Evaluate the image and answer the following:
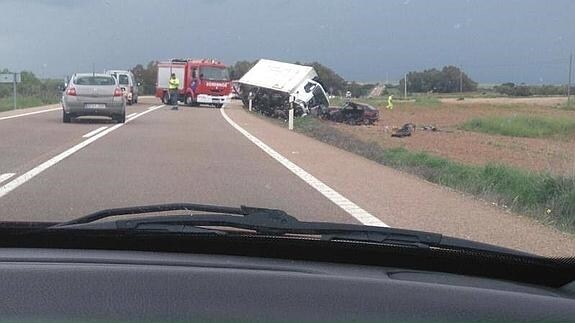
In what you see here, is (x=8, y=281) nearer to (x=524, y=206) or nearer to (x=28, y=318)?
(x=28, y=318)

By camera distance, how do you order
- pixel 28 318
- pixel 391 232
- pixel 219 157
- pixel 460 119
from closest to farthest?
pixel 28 318 < pixel 391 232 < pixel 219 157 < pixel 460 119

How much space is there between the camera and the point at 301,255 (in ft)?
12.0

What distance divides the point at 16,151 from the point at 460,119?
36.4 meters

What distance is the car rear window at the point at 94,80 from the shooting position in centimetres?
2708

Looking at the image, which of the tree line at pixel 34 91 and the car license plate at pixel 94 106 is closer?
the car license plate at pixel 94 106

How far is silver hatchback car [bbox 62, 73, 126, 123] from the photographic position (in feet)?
86.9

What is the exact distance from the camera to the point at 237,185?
12219 millimetres

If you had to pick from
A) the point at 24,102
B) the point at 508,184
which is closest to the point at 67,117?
the point at 508,184

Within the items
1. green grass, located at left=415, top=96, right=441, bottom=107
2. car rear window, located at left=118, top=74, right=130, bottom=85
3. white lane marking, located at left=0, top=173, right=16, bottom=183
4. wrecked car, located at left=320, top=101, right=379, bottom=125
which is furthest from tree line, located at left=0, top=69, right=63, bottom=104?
white lane marking, located at left=0, top=173, right=16, bottom=183

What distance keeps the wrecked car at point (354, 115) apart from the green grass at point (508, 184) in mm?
19538

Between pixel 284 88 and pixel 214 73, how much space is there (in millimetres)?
10854

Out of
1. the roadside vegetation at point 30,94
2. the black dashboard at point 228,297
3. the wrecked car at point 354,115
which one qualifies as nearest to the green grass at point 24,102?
the roadside vegetation at point 30,94

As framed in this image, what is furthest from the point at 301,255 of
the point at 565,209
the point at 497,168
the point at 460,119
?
the point at 460,119

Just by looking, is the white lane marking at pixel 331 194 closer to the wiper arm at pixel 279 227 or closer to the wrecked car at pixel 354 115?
the wiper arm at pixel 279 227
